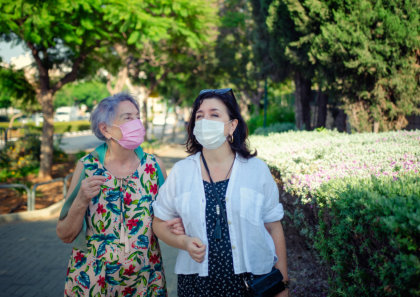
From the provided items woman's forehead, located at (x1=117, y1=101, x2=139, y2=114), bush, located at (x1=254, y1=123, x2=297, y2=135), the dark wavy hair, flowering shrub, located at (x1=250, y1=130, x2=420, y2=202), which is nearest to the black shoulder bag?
the dark wavy hair

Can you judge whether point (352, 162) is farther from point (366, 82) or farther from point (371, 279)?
point (366, 82)

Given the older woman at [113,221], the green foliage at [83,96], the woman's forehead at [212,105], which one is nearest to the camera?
the woman's forehead at [212,105]

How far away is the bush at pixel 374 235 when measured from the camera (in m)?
1.75

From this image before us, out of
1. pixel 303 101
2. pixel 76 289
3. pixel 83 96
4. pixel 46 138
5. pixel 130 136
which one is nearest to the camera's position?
pixel 76 289

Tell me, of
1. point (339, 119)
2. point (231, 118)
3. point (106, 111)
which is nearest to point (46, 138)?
point (339, 119)

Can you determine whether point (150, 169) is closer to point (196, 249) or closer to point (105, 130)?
point (105, 130)

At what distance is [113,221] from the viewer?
96.6 inches

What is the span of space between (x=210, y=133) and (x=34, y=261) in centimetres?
432

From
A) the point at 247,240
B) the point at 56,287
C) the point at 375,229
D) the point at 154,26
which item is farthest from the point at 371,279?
the point at 154,26

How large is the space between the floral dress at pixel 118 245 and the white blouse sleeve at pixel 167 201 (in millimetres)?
374

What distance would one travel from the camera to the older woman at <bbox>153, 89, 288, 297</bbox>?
2025 millimetres

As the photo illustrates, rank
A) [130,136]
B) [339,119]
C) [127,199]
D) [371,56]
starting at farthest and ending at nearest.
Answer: [339,119]
[371,56]
[130,136]
[127,199]

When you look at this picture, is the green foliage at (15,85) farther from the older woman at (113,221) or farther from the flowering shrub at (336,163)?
the older woman at (113,221)

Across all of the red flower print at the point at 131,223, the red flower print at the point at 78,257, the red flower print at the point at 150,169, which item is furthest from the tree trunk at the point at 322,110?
the red flower print at the point at 78,257
